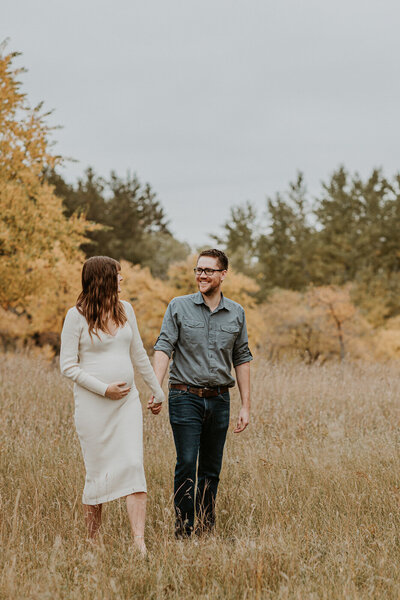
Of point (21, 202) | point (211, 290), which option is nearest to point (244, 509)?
point (211, 290)

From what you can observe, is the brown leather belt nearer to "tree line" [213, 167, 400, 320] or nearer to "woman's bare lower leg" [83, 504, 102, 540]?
"woman's bare lower leg" [83, 504, 102, 540]

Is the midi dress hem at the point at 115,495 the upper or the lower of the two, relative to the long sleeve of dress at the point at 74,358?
lower

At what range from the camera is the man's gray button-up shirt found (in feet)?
13.3

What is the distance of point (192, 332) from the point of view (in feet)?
13.5

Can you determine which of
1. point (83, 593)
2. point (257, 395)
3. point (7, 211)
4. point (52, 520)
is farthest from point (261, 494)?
point (7, 211)

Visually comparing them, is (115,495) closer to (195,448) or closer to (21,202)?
(195,448)

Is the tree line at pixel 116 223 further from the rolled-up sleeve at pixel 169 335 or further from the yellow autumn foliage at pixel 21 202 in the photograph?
the rolled-up sleeve at pixel 169 335

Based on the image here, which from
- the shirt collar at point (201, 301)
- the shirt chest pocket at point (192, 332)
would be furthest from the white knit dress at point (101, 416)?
the shirt collar at point (201, 301)

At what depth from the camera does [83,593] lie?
2.74 meters

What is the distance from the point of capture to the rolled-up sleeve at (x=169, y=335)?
13.3 ft

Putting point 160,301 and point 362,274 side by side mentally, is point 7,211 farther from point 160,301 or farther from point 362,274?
point 362,274

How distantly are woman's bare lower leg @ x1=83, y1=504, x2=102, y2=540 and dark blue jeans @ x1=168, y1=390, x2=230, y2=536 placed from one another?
538mm

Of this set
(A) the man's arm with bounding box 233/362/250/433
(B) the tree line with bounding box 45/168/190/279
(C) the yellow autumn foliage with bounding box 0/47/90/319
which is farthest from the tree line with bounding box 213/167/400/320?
(A) the man's arm with bounding box 233/362/250/433

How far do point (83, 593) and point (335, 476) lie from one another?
8.19ft
